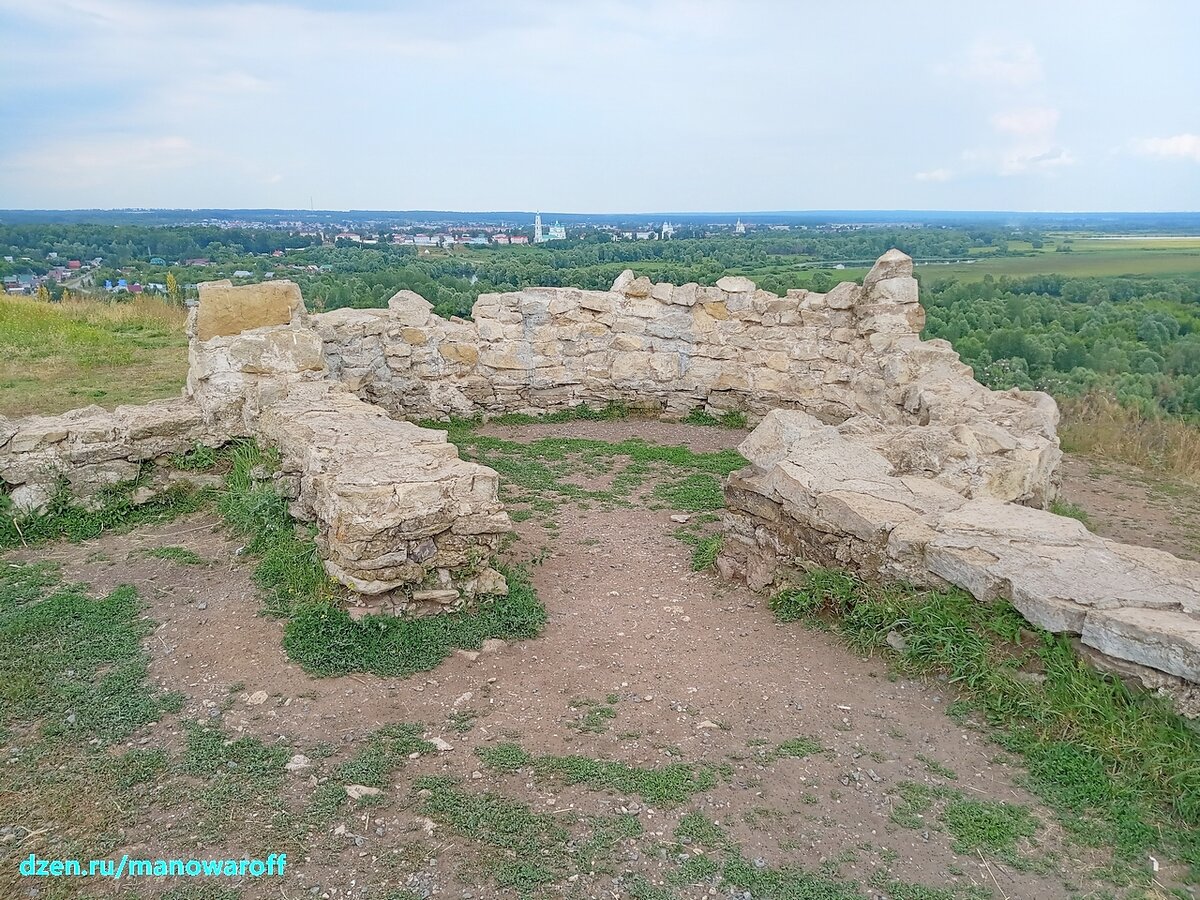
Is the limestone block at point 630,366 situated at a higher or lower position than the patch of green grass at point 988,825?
higher

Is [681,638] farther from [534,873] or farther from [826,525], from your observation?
[534,873]

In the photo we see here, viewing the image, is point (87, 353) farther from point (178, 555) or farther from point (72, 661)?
point (72, 661)

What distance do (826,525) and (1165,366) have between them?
1649cm

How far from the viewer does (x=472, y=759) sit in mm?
3801

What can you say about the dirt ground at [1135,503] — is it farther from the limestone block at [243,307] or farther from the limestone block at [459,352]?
the limestone block at [243,307]

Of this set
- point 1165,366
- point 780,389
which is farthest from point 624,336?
point 1165,366

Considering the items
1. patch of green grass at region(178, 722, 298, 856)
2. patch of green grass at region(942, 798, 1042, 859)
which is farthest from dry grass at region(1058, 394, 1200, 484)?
patch of green grass at region(178, 722, 298, 856)

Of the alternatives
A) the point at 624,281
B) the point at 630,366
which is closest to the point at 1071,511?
the point at 630,366

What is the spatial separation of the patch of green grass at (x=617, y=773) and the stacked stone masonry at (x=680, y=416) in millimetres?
1448

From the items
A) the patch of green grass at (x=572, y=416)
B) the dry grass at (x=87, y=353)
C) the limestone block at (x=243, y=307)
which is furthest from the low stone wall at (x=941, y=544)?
the dry grass at (x=87, y=353)

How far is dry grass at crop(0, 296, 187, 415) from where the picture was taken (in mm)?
10258

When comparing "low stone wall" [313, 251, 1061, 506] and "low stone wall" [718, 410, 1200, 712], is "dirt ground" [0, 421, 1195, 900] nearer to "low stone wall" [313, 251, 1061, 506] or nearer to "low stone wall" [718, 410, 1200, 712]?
"low stone wall" [718, 410, 1200, 712]

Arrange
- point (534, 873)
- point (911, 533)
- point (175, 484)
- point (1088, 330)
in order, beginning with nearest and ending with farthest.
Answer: point (534, 873)
point (911, 533)
point (175, 484)
point (1088, 330)

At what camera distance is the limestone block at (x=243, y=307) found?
8.49 metres
